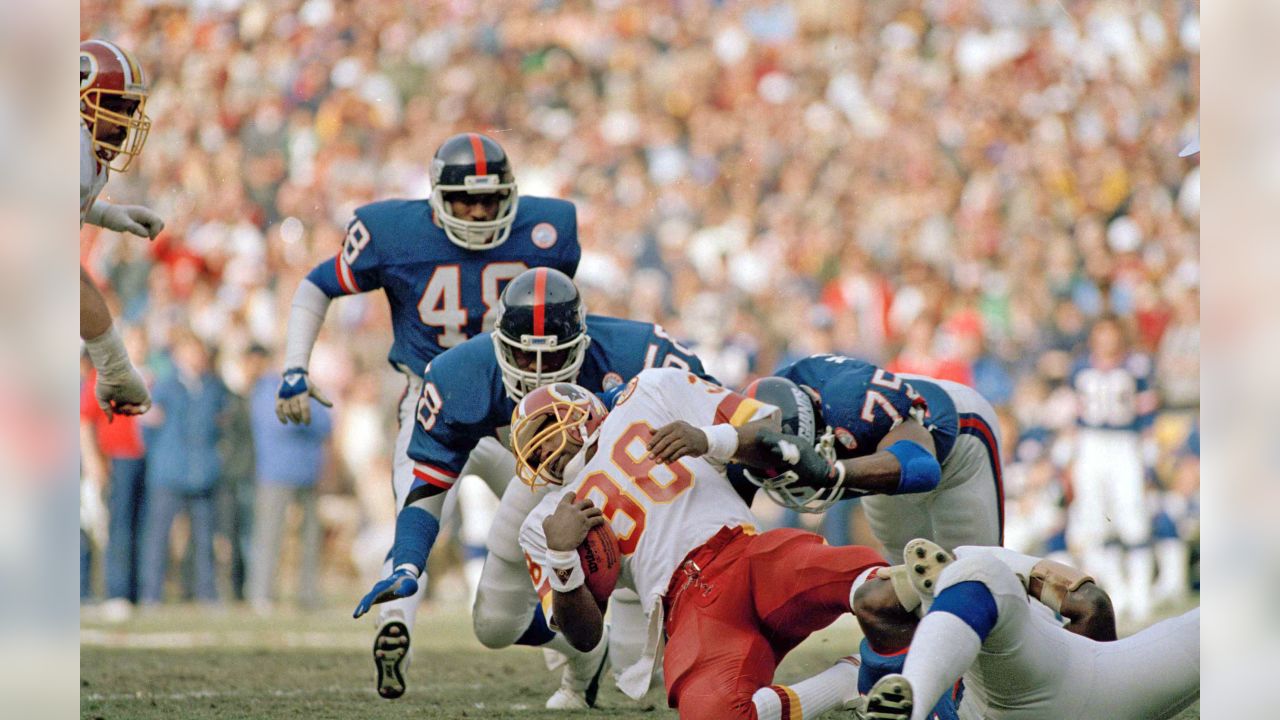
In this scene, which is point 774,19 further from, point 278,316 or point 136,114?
point 136,114

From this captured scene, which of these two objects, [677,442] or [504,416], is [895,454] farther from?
[504,416]

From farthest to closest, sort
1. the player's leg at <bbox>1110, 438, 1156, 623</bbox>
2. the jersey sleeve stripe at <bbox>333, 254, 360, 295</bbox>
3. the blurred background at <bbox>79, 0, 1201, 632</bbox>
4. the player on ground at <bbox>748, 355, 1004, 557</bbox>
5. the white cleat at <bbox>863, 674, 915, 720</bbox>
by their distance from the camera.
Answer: the blurred background at <bbox>79, 0, 1201, 632</bbox> → the player's leg at <bbox>1110, 438, 1156, 623</bbox> → the jersey sleeve stripe at <bbox>333, 254, 360, 295</bbox> → the player on ground at <bbox>748, 355, 1004, 557</bbox> → the white cleat at <bbox>863, 674, 915, 720</bbox>

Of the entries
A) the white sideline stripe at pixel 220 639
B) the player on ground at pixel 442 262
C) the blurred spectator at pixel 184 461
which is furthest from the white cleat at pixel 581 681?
the blurred spectator at pixel 184 461

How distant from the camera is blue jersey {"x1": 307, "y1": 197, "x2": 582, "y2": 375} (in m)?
5.36

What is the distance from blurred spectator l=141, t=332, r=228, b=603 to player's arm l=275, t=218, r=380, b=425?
3844 mm

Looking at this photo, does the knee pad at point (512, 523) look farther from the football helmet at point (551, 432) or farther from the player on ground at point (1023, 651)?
the player on ground at point (1023, 651)

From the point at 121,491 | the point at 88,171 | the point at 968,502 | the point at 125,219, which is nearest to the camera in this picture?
the point at 88,171

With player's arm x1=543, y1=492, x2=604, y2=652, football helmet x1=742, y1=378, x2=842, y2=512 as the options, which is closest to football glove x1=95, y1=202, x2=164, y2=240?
player's arm x1=543, y1=492, x2=604, y2=652

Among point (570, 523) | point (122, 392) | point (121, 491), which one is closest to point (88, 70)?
point (122, 392)

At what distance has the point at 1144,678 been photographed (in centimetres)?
330

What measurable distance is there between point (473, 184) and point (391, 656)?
160 cm

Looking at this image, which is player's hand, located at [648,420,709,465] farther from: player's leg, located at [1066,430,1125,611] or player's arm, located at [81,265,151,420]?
player's leg, located at [1066,430,1125,611]

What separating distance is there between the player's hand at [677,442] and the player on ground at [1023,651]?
0.47 m
